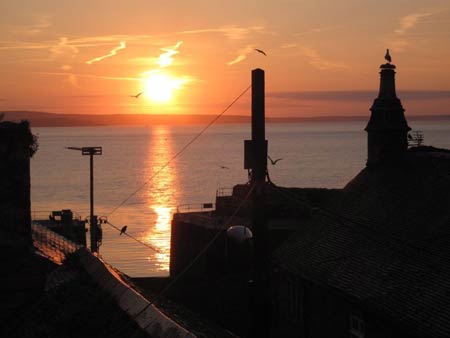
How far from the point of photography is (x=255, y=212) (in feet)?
44.8

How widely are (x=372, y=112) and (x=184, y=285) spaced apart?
11582mm

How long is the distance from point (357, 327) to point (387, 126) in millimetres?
12243

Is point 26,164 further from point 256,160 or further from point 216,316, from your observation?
point 216,316

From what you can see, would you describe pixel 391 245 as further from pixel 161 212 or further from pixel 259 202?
pixel 161 212

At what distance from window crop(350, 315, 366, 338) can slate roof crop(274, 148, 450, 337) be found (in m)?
0.95

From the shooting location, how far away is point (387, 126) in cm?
3253

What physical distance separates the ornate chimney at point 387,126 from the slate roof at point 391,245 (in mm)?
1016

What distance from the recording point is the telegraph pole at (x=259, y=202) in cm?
1345

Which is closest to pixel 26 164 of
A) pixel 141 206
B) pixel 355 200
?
pixel 355 200

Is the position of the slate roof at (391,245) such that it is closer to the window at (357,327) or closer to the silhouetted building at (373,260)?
the silhouetted building at (373,260)

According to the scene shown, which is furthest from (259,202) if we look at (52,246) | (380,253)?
(380,253)

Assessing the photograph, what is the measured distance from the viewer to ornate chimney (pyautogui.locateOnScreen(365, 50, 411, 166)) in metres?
32.0

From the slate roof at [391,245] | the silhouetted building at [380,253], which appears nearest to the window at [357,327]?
the silhouetted building at [380,253]

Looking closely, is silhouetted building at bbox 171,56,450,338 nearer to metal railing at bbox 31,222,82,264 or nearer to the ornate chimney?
the ornate chimney
